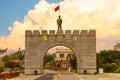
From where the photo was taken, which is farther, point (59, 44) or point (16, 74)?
point (59, 44)

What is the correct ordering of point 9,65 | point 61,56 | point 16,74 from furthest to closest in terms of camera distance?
point 61,56 < point 9,65 < point 16,74

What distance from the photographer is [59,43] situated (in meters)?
50.7

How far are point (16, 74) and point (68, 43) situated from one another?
38.4 feet

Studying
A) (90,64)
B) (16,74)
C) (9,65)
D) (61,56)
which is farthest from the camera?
(61,56)

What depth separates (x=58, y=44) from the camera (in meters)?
50.8

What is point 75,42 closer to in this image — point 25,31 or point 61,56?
point 25,31

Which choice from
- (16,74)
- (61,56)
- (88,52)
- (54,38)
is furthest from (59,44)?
(61,56)

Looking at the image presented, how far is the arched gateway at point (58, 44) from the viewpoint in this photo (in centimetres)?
5046

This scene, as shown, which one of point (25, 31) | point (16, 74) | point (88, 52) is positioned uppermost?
point (25, 31)

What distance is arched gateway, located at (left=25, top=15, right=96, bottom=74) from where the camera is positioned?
50.5 meters

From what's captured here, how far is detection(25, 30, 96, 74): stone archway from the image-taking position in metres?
50.4

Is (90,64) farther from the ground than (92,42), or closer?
closer

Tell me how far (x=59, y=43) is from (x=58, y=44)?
10.4 inches

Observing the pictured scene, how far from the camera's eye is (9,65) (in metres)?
79.9
